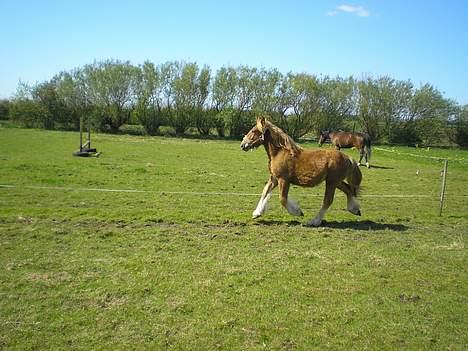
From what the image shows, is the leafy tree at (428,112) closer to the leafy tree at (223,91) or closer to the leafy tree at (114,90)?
the leafy tree at (223,91)

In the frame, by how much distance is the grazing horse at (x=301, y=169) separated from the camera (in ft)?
28.6

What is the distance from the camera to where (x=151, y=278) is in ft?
17.8

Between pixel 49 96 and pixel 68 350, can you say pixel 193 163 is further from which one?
pixel 49 96

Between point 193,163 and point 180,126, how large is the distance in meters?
32.5

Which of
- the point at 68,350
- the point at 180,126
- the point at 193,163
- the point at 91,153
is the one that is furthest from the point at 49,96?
the point at 68,350

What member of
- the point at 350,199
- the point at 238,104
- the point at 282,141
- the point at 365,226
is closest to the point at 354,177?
the point at 350,199

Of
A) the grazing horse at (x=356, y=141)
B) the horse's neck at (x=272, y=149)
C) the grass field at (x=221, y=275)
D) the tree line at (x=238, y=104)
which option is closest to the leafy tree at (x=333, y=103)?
the tree line at (x=238, y=104)

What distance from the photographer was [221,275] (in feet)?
18.5

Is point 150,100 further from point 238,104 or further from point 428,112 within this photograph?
point 428,112

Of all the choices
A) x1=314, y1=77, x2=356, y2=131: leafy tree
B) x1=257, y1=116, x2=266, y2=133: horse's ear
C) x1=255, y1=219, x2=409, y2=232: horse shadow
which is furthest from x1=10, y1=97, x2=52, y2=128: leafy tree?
x1=255, y1=219, x2=409, y2=232: horse shadow

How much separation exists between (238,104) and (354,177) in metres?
45.1

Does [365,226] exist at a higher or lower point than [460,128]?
lower

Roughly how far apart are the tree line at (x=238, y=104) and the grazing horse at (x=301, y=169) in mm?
42946

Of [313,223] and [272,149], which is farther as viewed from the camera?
[272,149]
